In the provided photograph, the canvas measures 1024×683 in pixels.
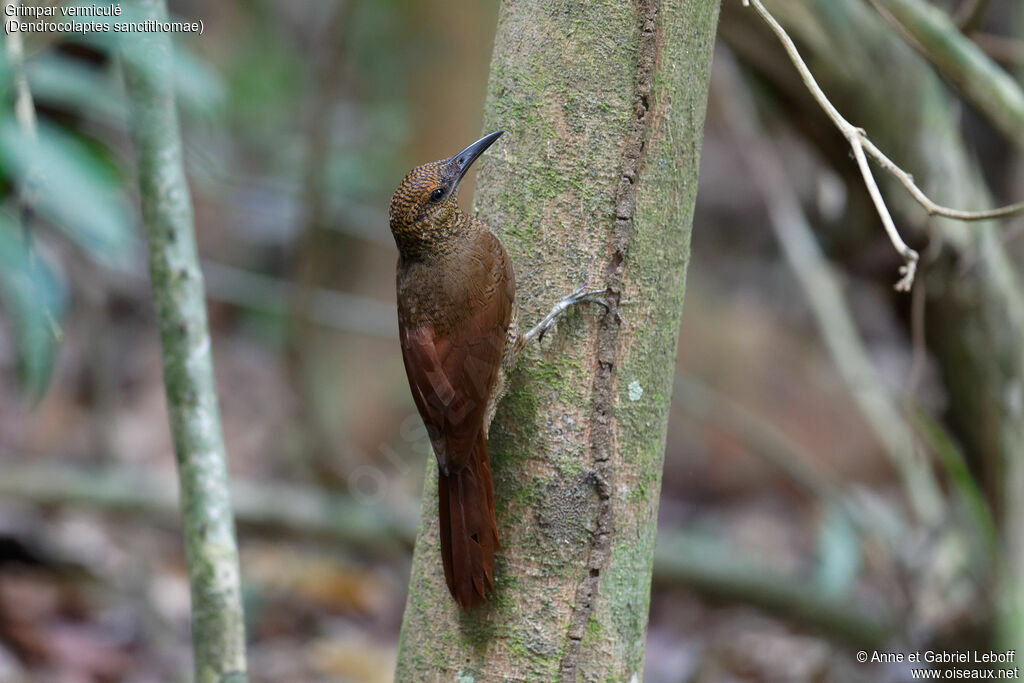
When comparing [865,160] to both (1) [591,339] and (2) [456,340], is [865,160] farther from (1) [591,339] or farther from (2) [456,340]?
(2) [456,340]

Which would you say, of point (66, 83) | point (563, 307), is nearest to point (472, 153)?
point (563, 307)

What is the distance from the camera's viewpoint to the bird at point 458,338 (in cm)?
143

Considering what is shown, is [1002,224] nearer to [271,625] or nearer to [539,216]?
[539,216]

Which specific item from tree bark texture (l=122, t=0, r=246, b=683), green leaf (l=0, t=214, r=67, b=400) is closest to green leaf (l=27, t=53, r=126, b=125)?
tree bark texture (l=122, t=0, r=246, b=683)

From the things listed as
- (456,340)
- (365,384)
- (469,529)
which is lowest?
(469,529)

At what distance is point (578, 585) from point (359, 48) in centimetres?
543

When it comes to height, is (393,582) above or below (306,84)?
below

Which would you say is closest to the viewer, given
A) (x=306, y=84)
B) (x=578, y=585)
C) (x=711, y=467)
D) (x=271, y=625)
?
(x=578, y=585)

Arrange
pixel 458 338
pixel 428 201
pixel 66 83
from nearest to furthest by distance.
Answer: pixel 458 338, pixel 428 201, pixel 66 83

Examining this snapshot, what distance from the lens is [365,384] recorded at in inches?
219

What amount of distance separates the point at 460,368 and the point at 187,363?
0.53 meters

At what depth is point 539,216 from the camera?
1.49 metres

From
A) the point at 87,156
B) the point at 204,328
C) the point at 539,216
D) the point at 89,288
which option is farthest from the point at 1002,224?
the point at 89,288

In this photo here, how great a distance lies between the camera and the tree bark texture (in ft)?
5.74
